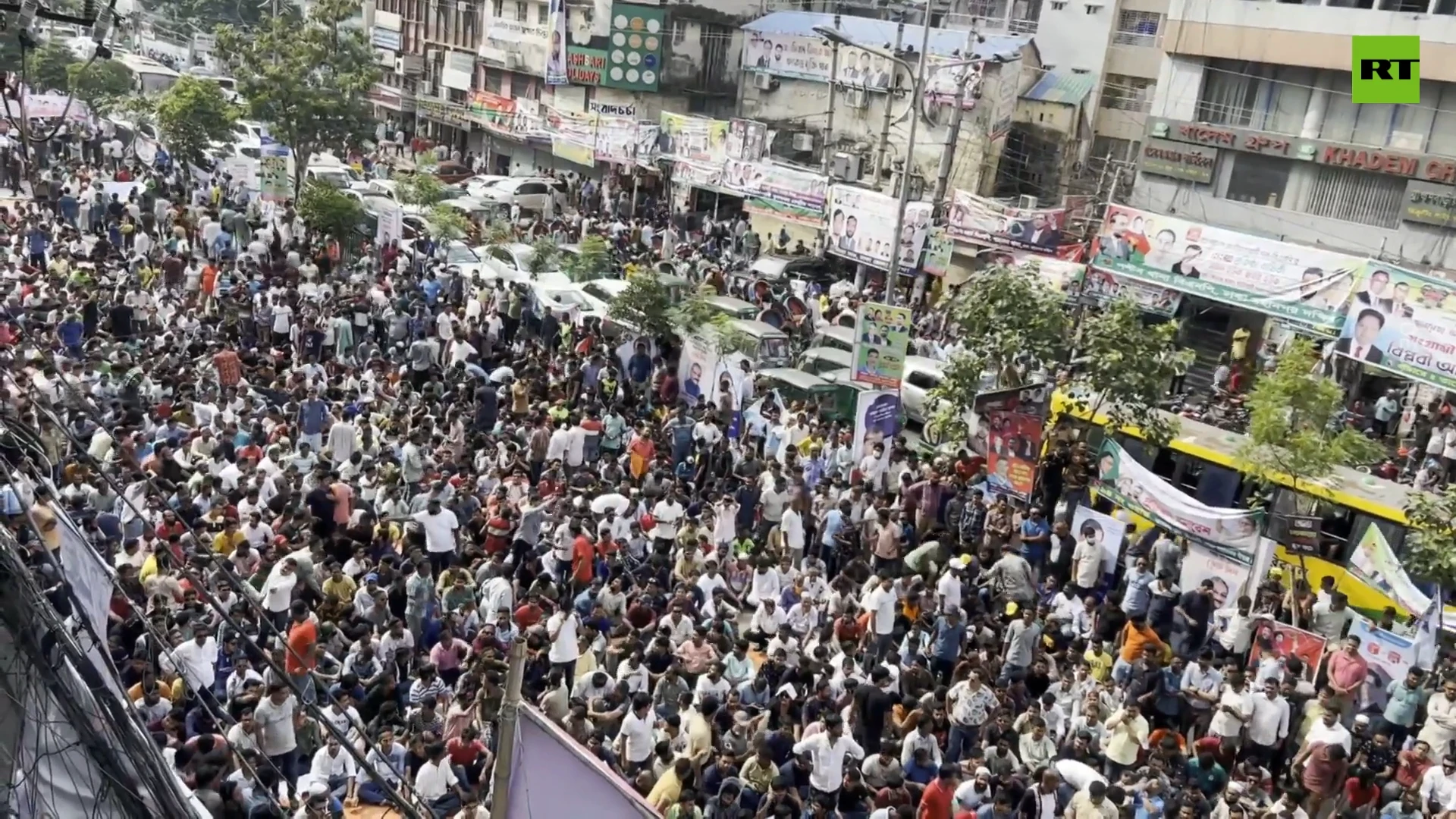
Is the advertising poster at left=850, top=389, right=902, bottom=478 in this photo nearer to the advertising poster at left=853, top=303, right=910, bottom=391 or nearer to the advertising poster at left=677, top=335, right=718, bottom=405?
the advertising poster at left=853, top=303, right=910, bottom=391

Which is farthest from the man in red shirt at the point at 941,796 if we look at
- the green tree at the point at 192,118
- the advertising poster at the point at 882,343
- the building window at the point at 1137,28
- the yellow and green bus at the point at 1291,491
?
the green tree at the point at 192,118

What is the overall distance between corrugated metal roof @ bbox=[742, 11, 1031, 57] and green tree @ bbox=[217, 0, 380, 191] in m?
10.1

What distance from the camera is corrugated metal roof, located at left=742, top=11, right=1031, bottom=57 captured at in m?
27.9

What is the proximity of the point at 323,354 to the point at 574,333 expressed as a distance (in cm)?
338

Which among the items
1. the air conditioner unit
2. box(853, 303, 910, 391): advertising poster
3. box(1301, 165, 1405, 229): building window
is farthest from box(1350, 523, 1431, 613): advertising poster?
the air conditioner unit

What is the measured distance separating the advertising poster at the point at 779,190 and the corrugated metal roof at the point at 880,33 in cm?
443

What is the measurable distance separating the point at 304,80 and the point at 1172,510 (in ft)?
76.1

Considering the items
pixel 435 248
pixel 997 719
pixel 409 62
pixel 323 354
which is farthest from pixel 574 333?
pixel 409 62

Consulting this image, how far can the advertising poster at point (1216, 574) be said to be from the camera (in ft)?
37.5

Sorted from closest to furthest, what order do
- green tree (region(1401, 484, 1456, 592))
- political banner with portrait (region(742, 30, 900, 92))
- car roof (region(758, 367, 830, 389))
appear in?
1. green tree (region(1401, 484, 1456, 592))
2. car roof (region(758, 367, 830, 389))
3. political banner with portrait (region(742, 30, 900, 92))

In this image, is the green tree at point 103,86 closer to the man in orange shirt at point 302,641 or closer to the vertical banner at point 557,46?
the vertical banner at point 557,46

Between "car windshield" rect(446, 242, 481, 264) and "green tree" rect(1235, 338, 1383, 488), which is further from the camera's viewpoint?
"car windshield" rect(446, 242, 481, 264)

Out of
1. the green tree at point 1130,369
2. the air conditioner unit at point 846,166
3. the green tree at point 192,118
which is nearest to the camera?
the green tree at point 1130,369

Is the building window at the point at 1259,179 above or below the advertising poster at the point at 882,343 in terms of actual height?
above
